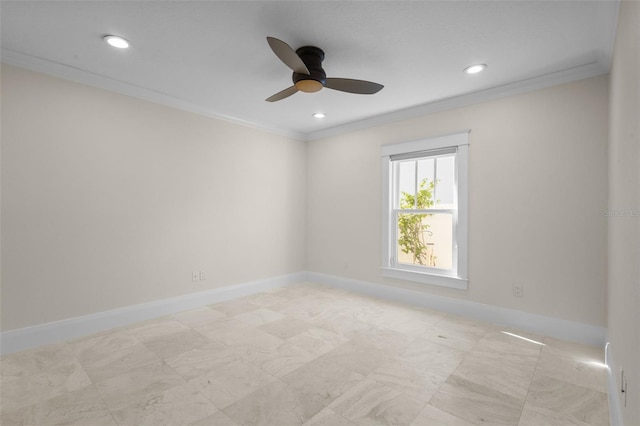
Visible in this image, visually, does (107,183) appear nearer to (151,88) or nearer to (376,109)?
(151,88)

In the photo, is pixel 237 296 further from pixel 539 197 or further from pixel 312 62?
pixel 539 197

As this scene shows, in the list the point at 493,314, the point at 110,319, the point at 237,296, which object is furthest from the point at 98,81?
the point at 493,314

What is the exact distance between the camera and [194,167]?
3.88 metres

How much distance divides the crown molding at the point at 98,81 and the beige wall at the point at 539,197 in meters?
2.73

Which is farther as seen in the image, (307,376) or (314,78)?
(314,78)

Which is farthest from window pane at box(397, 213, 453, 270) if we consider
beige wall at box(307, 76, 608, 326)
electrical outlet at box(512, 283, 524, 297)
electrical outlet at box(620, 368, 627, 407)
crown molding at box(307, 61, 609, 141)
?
electrical outlet at box(620, 368, 627, 407)

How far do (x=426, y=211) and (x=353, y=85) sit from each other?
81.9 inches

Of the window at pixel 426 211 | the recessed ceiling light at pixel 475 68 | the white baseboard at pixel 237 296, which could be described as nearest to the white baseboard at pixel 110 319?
the white baseboard at pixel 237 296

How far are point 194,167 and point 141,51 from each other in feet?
5.06

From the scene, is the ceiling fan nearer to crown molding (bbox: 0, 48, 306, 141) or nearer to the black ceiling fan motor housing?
the black ceiling fan motor housing

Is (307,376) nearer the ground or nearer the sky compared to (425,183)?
nearer the ground

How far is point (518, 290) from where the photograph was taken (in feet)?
10.4

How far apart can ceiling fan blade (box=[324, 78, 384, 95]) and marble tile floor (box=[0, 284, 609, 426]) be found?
7.58 ft

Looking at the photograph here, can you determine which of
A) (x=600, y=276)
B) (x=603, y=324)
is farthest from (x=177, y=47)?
(x=603, y=324)
